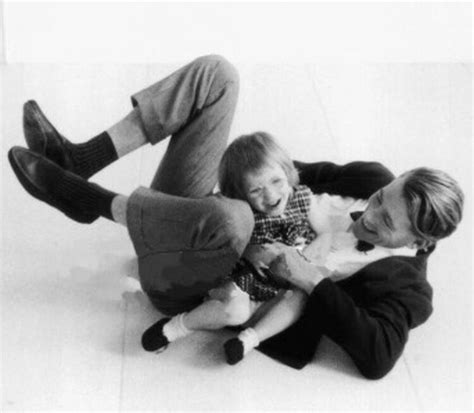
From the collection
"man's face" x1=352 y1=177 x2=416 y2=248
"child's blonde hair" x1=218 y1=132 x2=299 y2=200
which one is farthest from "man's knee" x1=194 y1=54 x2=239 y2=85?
"man's face" x1=352 y1=177 x2=416 y2=248

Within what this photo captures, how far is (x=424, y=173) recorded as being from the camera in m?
1.31

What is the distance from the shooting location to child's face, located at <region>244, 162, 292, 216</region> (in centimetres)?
135

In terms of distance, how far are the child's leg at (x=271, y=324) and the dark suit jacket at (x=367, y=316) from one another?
2 centimetres

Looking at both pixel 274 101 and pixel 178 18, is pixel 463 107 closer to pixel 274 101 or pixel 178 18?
pixel 274 101

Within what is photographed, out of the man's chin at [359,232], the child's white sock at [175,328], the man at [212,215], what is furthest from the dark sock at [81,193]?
the man's chin at [359,232]

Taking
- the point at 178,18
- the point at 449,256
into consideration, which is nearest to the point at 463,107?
the point at 449,256

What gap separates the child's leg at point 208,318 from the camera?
1.37m

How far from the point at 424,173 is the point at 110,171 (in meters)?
0.86

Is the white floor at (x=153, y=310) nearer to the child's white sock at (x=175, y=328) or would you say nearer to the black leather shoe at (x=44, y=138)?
the child's white sock at (x=175, y=328)

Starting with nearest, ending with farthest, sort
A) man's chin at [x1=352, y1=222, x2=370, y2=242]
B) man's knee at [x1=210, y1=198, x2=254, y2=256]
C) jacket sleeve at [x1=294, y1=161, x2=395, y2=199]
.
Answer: man's knee at [x1=210, y1=198, x2=254, y2=256] → man's chin at [x1=352, y1=222, x2=370, y2=242] → jacket sleeve at [x1=294, y1=161, x2=395, y2=199]

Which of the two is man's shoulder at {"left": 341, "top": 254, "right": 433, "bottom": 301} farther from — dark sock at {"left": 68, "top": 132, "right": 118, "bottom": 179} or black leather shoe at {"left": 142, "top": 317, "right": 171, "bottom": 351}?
dark sock at {"left": 68, "top": 132, "right": 118, "bottom": 179}

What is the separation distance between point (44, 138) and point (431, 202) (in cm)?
69

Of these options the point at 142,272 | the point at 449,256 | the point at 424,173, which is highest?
the point at 424,173

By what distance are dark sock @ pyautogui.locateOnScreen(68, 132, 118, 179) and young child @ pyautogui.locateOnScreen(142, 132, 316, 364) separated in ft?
0.73
